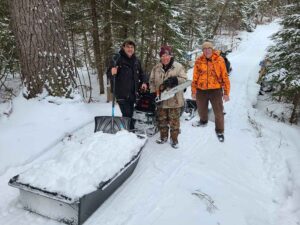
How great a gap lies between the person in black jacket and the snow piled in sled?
3.82ft

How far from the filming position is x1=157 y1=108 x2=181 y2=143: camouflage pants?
6.06 meters

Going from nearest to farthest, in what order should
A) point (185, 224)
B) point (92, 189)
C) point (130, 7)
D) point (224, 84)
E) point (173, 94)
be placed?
point (92, 189), point (185, 224), point (173, 94), point (224, 84), point (130, 7)

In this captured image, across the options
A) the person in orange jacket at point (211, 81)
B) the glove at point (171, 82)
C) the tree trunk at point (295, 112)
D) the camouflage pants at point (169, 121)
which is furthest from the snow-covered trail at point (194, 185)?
the tree trunk at point (295, 112)

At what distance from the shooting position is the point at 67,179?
3832 mm

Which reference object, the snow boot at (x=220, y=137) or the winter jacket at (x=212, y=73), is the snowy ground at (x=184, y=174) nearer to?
the snow boot at (x=220, y=137)

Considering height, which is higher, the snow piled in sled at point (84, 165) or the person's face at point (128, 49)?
the person's face at point (128, 49)

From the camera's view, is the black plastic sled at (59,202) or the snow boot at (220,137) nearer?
the black plastic sled at (59,202)

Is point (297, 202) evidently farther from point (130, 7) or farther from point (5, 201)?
point (130, 7)

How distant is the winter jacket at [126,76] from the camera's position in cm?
570

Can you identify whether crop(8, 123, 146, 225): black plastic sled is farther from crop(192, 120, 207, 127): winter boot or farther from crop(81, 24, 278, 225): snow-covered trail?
crop(192, 120, 207, 127): winter boot

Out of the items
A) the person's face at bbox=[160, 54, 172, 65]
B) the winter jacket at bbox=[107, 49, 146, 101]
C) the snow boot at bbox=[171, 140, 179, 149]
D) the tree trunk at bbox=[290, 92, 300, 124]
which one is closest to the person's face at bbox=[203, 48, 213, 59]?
the person's face at bbox=[160, 54, 172, 65]

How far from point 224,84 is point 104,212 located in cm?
384

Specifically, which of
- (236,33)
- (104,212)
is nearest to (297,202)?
(104,212)

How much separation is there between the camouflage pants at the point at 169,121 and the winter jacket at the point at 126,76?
0.67 meters
